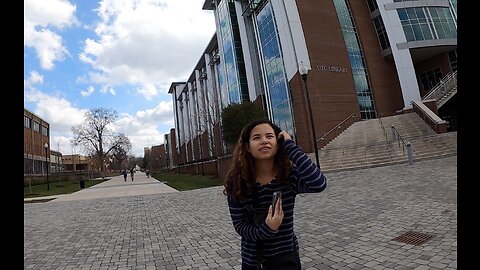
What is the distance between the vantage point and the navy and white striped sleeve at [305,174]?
1.99 m

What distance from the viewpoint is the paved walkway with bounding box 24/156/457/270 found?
180 inches

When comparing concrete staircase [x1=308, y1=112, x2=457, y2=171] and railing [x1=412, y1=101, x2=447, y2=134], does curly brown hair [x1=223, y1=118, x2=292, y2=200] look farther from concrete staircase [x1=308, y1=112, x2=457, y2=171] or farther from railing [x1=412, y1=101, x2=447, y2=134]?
railing [x1=412, y1=101, x2=447, y2=134]

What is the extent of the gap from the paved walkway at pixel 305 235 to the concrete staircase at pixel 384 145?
8623 millimetres

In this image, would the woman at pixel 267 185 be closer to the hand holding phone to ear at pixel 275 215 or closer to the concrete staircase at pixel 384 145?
the hand holding phone to ear at pixel 275 215

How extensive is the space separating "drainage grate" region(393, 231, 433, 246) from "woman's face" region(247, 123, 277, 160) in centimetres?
406

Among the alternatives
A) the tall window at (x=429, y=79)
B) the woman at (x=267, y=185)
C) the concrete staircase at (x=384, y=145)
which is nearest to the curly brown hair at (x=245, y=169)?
the woman at (x=267, y=185)

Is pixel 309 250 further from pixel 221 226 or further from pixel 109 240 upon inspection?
pixel 109 240

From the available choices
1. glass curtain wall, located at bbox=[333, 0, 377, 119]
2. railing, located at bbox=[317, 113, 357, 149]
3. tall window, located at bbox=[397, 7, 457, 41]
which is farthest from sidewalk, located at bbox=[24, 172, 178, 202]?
tall window, located at bbox=[397, 7, 457, 41]

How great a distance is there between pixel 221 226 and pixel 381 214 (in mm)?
3673

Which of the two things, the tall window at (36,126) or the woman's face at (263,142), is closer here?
the woman's face at (263,142)

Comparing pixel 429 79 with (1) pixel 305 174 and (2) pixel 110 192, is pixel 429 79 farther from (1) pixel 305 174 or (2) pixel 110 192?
(1) pixel 305 174

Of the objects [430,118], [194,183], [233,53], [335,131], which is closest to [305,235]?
[194,183]
